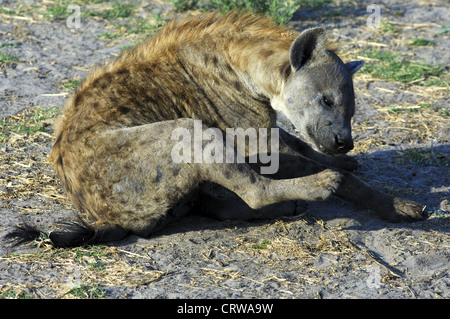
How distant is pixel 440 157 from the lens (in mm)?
4711

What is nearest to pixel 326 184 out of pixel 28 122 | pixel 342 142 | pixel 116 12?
pixel 342 142

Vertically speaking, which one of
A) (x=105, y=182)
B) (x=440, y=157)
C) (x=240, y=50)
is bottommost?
(x=440, y=157)

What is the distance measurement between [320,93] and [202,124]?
0.71m

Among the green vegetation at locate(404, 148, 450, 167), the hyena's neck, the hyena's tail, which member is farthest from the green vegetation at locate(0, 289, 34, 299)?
the green vegetation at locate(404, 148, 450, 167)

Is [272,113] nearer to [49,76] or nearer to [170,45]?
[170,45]

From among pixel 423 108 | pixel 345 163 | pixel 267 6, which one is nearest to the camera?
pixel 345 163

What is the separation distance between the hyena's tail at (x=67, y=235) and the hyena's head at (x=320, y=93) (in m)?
1.30

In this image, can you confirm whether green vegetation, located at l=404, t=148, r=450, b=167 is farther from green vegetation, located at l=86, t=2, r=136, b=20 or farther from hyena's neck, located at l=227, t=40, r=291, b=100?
green vegetation, located at l=86, t=2, r=136, b=20

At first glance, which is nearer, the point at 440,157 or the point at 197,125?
the point at 197,125

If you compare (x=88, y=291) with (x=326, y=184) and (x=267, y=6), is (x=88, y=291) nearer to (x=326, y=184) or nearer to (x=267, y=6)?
(x=326, y=184)

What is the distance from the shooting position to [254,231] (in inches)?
147

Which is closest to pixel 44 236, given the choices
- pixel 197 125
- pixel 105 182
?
pixel 105 182

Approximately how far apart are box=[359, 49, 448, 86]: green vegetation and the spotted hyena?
6.88ft
